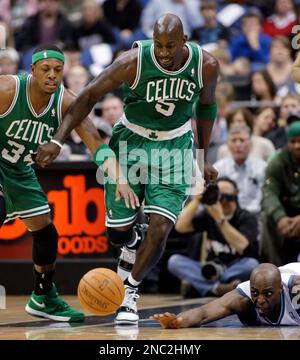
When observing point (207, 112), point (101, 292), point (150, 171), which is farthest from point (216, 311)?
point (207, 112)

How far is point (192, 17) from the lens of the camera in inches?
598

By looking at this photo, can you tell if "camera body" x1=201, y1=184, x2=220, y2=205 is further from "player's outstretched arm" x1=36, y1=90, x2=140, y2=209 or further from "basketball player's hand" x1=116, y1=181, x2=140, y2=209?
"basketball player's hand" x1=116, y1=181, x2=140, y2=209

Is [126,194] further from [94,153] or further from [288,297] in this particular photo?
[288,297]

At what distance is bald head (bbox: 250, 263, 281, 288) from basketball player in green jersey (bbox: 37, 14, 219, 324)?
85cm

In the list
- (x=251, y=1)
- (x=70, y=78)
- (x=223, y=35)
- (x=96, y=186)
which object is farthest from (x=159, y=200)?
(x=251, y=1)

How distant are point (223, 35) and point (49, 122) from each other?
7461mm

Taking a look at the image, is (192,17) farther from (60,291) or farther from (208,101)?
(208,101)

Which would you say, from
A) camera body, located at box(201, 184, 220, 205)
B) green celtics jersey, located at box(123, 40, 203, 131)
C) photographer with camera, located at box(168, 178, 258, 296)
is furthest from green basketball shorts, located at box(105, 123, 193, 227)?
photographer with camera, located at box(168, 178, 258, 296)

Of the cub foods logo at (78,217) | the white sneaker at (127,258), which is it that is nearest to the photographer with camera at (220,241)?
the cub foods logo at (78,217)

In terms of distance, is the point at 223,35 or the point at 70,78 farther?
the point at 223,35

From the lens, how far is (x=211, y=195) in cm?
1000

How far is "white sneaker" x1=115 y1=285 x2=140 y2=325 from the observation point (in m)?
7.48

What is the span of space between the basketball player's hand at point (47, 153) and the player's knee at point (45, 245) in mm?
795
